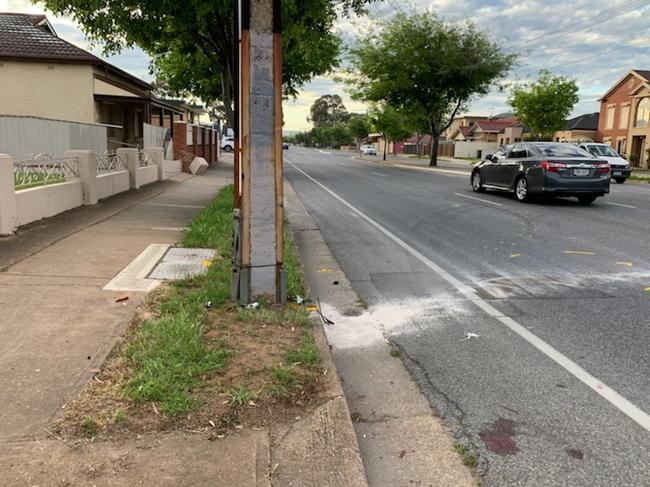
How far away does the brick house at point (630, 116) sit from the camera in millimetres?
46500

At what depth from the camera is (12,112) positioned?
907 inches

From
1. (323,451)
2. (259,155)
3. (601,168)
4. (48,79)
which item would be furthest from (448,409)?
(48,79)

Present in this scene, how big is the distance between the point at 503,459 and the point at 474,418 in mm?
484

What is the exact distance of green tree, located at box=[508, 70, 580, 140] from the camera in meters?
47.4

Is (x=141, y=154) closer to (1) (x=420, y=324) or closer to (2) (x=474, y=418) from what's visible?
(1) (x=420, y=324)

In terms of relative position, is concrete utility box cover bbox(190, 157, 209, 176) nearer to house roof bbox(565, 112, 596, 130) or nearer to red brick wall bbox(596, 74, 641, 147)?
red brick wall bbox(596, 74, 641, 147)

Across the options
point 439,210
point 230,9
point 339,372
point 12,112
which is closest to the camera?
point 339,372

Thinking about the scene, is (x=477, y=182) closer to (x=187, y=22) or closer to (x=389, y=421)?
(x=187, y=22)

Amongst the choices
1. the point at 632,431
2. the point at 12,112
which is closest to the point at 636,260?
the point at 632,431

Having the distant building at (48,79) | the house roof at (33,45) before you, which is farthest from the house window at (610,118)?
the house roof at (33,45)

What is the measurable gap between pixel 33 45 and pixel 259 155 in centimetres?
2198

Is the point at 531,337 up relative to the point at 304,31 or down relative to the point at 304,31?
down

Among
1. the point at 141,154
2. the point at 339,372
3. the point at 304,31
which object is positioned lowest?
the point at 339,372

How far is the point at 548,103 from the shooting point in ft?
156
